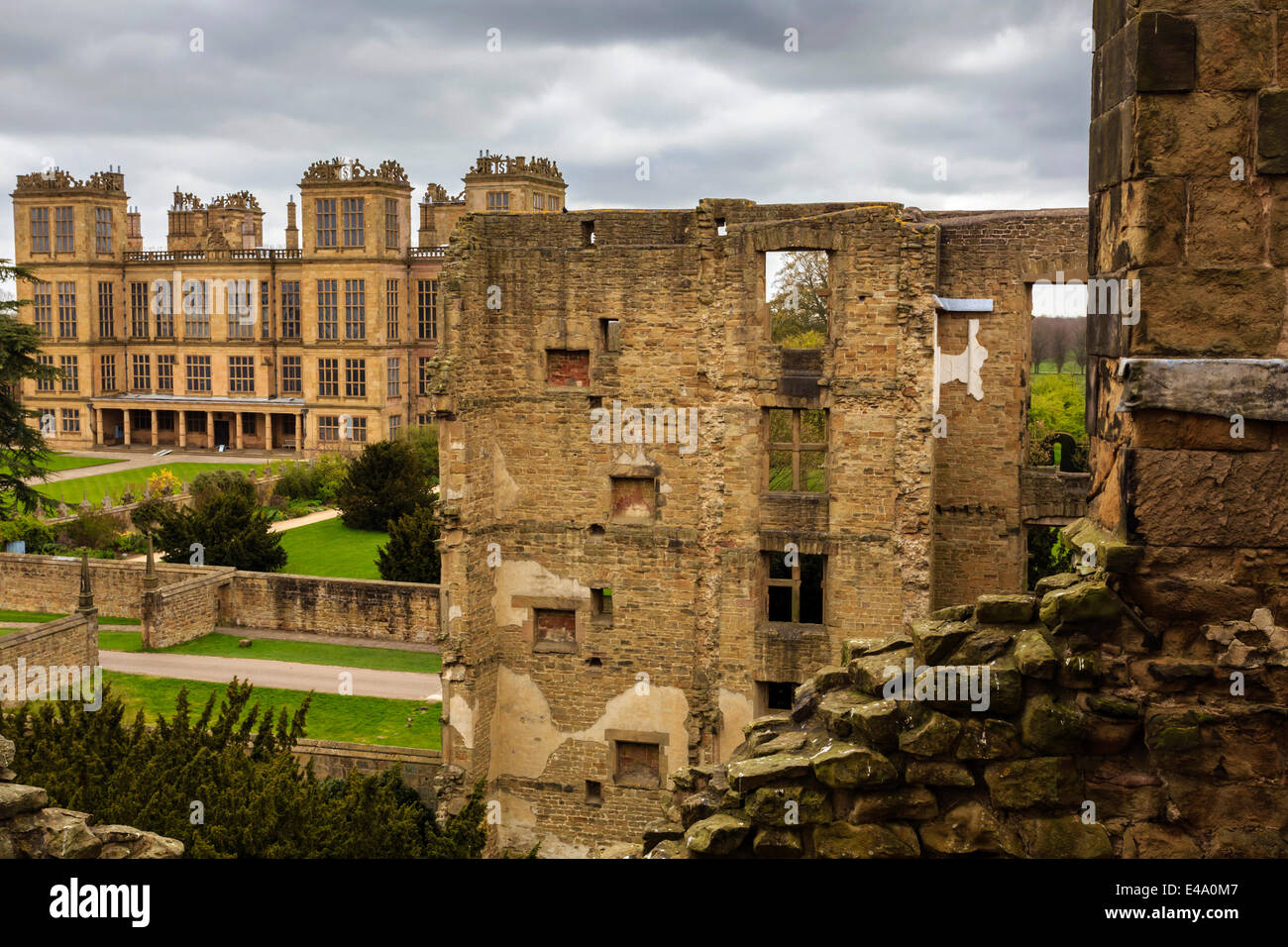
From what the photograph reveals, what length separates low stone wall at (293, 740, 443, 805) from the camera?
2064 centimetres

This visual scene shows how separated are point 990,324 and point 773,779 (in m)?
14.5

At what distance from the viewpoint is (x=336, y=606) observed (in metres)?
31.3

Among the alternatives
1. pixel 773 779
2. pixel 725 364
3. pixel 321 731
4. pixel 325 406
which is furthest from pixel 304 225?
pixel 773 779

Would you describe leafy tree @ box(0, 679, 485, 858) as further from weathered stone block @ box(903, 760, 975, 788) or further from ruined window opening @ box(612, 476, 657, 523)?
weathered stone block @ box(903, 760, 975, 788)

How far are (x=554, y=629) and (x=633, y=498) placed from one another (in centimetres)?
251

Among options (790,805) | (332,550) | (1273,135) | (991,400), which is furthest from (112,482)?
(1273,135)

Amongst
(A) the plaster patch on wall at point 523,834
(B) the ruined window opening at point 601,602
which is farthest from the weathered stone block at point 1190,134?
(A) the plaster patch on wall at point 523,834

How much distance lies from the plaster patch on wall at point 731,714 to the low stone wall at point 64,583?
18.0 metres

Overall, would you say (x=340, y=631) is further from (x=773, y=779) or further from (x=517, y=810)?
(x=773, y=779)

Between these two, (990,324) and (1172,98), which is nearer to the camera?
(1172,98)

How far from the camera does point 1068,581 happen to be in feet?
21.0

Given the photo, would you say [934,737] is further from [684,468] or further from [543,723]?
[543,723]
